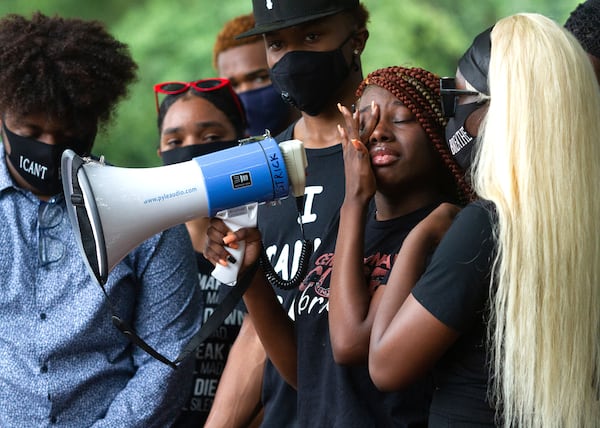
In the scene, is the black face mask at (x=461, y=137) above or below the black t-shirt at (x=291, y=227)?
above

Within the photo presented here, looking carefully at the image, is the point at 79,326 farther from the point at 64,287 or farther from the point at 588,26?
the point at 588,26

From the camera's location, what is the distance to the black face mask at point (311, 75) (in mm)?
3680

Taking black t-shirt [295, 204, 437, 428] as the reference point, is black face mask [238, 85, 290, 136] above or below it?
above

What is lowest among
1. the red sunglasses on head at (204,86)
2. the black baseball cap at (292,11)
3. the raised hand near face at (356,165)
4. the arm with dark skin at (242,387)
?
the arm with dark skin at (242,387)

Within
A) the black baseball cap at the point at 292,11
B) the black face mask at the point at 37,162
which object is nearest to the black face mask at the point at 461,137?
the black baseball cap at the point at 292,11

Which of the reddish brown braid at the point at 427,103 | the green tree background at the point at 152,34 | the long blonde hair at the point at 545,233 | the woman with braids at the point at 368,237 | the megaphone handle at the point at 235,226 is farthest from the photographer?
the green tree background at the point at 152,34

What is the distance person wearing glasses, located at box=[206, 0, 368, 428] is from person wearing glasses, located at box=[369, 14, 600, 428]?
941mm

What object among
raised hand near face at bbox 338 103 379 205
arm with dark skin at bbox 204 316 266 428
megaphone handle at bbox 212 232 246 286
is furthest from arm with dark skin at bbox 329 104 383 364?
arm with dark skin at bbox 204 316 266 428

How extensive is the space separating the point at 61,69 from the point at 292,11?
933mm

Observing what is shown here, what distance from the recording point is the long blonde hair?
2480 millimetres

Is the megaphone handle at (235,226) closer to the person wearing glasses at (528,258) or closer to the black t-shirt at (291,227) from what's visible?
the black t-shirt at (291,227)

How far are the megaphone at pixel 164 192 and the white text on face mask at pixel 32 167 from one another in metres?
0.79

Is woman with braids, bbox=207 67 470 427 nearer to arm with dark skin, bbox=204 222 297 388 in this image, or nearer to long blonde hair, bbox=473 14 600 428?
arm with dark skin, bbox=204 222 297 388

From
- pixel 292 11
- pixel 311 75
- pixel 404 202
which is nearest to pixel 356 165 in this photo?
pixel 404 202
